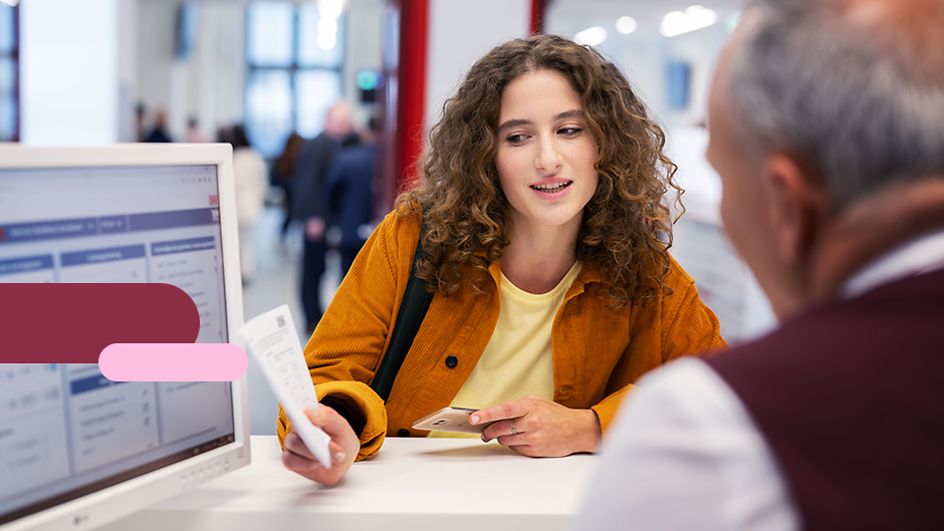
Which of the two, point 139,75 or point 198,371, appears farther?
point 139,75

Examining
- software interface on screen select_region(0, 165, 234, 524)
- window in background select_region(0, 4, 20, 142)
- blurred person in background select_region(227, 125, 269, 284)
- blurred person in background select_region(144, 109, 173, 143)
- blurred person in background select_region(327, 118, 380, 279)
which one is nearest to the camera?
software interface on screen select_region(0, 165, 234, 524)

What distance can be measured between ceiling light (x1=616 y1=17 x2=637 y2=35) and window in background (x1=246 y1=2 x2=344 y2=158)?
23.3 feet

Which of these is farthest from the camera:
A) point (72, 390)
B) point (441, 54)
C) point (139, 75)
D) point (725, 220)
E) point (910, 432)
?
point (139, 75)

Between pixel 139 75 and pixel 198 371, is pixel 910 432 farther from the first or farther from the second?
pixel 139 75

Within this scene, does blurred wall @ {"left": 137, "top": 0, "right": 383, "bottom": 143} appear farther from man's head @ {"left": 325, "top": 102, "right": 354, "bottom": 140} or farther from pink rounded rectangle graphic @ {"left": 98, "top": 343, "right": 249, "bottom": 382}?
pink rounded rectangle graphic @ {"left": 98, "top": 343, "right": 249, "bottom": 382}

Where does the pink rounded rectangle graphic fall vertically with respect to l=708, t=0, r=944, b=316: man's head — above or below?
below

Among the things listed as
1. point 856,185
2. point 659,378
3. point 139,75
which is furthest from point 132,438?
point 139,75

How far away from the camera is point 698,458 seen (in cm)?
70

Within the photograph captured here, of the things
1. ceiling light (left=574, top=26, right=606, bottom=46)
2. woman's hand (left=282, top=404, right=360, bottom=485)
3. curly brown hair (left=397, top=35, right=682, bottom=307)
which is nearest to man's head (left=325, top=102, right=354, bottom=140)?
curly brown hair (left=397, top=35, right=682, bottom=307)

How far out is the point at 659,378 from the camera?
0.75m

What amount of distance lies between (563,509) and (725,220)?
0.61 m

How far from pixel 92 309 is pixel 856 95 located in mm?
840

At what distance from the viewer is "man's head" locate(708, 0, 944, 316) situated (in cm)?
72

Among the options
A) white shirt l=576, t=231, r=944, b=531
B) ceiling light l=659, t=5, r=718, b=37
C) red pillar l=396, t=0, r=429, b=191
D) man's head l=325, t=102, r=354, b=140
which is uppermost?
ceiling light l=659, t=5, r=718, b=37
